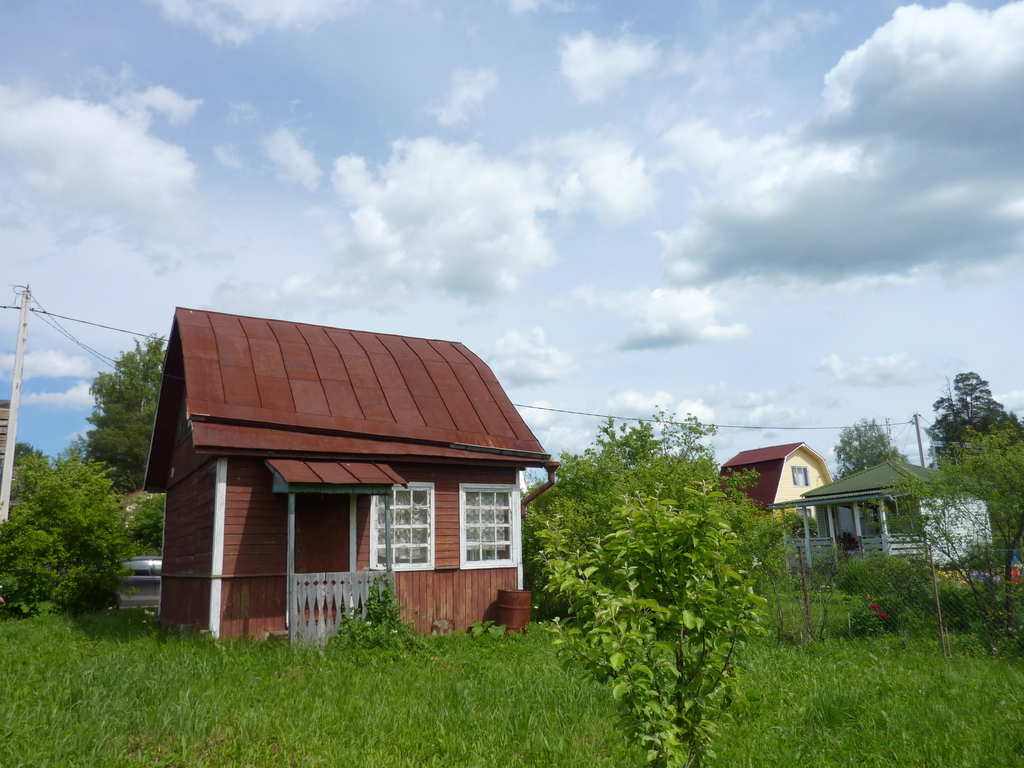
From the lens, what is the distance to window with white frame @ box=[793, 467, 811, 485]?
A: 123 ft

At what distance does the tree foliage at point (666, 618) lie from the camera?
11.7 feet

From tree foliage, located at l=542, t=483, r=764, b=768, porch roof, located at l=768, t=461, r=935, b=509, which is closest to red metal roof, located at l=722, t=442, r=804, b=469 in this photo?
porch roof, located at l=768, t=461, r=935, b=509

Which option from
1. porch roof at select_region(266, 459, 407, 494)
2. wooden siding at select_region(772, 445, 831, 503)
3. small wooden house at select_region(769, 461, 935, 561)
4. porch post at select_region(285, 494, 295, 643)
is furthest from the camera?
wooden siding at select_region(772, 445, 831, 503)

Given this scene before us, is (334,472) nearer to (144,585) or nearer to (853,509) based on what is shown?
(144,585)

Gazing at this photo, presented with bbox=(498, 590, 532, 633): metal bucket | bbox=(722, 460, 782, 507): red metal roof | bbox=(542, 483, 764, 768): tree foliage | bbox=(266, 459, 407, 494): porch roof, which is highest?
bbox=(722, 460, 782, 507): red metal roof

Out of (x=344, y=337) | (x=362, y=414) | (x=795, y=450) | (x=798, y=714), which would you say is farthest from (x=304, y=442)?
(x=795, y=450)

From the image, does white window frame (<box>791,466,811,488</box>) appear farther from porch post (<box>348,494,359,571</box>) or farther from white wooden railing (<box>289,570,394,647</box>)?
white wooden railing (<box>289,570,394,647</box>)

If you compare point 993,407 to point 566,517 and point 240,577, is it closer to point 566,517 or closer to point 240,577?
point 566,517

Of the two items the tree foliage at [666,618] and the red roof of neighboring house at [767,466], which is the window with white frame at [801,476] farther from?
the tree foliage at [666,618]

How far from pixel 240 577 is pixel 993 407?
52153 millimetres

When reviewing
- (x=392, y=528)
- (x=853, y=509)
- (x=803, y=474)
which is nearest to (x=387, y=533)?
(x=392, y=528)

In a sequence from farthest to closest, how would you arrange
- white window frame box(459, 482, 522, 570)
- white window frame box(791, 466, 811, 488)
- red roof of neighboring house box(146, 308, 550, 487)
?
white window frame box(791, 466, 811, 488), white window frame box(459, 482, 522, 570), red roof of neighboring house box(146, 308, 550, 487)

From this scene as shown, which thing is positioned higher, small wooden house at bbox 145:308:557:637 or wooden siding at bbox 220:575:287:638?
small wooden house at bbox 145:308:557:637

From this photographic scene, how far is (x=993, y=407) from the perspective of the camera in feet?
156
